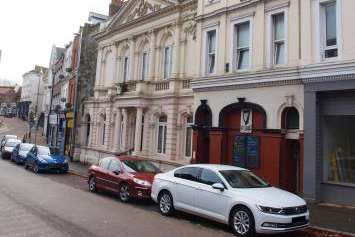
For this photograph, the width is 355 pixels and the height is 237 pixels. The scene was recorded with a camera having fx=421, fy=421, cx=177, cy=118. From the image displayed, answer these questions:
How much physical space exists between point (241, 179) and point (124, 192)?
504 cm

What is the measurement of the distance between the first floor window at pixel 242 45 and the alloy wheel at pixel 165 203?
787 centimetres

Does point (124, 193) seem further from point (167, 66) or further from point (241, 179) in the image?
point (167, 66)

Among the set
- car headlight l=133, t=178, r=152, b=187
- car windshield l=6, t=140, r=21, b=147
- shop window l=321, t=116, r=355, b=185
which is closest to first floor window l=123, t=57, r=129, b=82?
car windshield l=6, t=140, r=21, b=147

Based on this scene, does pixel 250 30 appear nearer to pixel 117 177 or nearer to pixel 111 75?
pixel 117 177

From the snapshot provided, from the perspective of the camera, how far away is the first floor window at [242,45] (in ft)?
59.8

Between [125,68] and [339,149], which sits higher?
A: [125,68]

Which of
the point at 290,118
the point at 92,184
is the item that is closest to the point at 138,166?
the point at 92,184

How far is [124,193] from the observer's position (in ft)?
48.4

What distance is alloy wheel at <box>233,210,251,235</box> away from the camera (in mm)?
9969

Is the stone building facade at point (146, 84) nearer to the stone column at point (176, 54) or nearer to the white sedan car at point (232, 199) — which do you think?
the stone column at point (176, 54)

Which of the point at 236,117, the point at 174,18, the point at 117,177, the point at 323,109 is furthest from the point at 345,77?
the point at 174,18

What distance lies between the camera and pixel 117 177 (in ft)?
50.2

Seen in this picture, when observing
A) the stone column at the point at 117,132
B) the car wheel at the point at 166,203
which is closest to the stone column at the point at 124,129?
the stone column at the point at 117,132

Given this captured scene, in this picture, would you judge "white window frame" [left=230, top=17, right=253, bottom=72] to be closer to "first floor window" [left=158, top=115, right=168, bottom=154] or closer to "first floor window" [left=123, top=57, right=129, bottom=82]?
"first floor window" [left=158, top=115, right=168, bottom=154]
